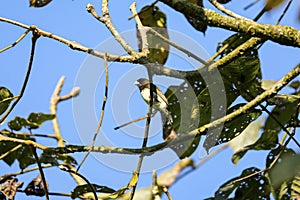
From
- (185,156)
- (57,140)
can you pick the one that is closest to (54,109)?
(57,140)

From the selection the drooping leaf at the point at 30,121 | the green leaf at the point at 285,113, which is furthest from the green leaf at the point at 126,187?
the drooping leaf at the point at 30,121

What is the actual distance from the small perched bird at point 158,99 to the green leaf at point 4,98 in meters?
0.44

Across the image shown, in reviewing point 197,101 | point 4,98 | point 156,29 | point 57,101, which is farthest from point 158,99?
point 57,101

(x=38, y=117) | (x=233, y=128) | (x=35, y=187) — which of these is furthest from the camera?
(x=38, y=117)

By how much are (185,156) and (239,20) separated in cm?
70

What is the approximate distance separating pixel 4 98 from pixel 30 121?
0.45 meters

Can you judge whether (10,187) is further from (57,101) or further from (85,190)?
(57,101)

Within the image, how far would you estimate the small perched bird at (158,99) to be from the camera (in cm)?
204

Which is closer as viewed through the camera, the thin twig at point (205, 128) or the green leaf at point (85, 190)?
the thin twig at point (205, 128)

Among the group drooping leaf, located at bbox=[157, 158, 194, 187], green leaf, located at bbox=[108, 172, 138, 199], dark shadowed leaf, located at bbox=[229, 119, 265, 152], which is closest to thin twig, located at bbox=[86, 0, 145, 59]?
green leaf, located at bbox=[108, 172, 138, 199]

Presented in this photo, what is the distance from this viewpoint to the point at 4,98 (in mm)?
1858

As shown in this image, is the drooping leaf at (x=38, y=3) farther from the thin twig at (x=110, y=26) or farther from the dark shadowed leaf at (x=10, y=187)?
the dark shadowed leaf at (x=10, y=187)

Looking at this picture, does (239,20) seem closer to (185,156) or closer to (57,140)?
(185,156)

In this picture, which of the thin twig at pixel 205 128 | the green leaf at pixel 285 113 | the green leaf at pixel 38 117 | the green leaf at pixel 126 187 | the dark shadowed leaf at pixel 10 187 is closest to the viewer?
the thin twig at pixel 205 128
